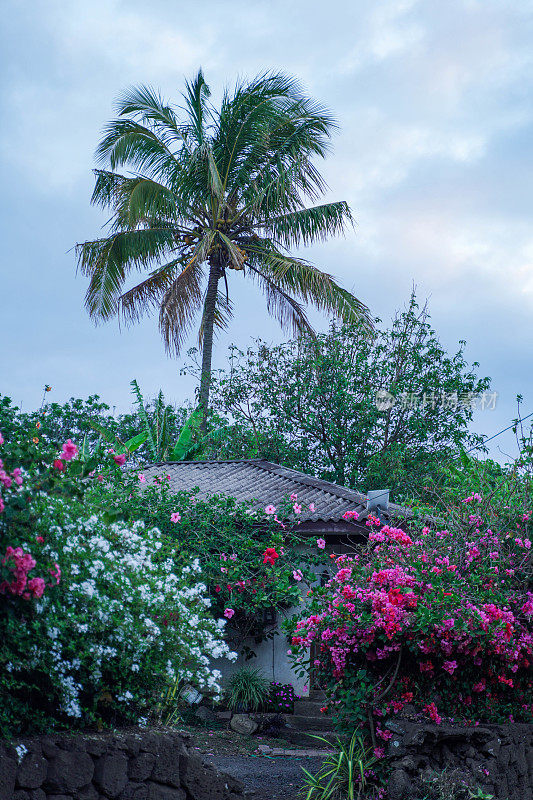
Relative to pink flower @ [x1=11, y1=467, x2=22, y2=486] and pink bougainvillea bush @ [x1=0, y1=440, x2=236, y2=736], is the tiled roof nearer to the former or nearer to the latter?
pink bougainvillea bush @ [x1=0, y1=440, x2=236, y2=736]

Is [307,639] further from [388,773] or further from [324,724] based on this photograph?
[324,724]

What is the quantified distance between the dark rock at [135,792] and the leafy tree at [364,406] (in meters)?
14.1

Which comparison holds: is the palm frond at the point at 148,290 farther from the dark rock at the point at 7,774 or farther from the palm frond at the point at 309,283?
the dark rock at the point at 7,774

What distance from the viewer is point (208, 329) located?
63.8 feet

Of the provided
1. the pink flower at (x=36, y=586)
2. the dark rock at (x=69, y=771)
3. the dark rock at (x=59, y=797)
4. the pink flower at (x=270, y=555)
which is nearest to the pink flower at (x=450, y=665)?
the dark rock at (x=69, y=771)

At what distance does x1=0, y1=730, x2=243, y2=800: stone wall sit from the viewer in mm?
4449

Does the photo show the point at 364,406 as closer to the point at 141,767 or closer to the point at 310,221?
the point at 310,221

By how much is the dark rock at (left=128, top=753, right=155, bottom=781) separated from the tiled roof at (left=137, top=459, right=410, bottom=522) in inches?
301

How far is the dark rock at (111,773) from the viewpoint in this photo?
498 cm

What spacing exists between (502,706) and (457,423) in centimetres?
1328

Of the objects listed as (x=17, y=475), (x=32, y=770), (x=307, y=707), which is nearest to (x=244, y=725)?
(x=307, y=707)

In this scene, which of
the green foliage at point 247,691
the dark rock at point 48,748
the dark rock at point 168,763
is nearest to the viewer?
the dark rock at point 48,748

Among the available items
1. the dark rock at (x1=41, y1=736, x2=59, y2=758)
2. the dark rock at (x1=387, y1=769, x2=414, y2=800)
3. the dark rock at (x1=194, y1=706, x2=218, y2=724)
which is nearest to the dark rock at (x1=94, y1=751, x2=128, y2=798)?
the dark rock at (x1=41, y1=736, x2=59, y2=758)

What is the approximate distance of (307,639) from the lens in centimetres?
708
